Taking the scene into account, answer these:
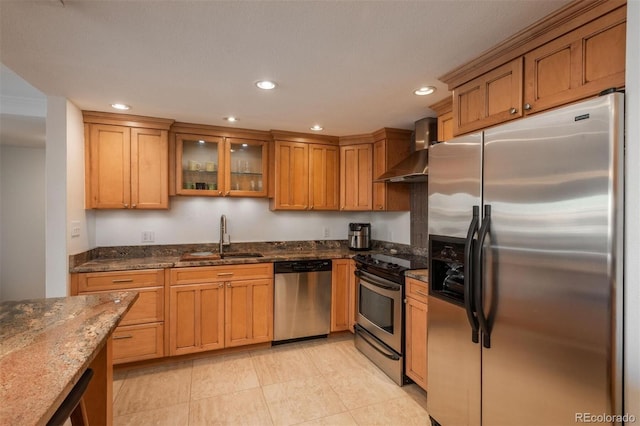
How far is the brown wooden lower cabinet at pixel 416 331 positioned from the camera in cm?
235

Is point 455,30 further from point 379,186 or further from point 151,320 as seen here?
point 151,320

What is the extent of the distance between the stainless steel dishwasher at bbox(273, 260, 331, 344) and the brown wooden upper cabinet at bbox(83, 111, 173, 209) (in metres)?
1.48

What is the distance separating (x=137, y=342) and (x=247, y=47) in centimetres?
268

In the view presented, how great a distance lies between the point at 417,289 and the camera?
7.94 ft

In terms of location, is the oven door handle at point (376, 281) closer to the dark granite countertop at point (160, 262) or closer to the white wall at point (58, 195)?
the dark granite countertop at point (160, 262)

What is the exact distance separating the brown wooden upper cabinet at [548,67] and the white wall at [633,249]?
0.14 metres

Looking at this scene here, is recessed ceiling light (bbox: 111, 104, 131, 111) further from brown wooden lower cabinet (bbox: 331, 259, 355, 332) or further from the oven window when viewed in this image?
the oven window

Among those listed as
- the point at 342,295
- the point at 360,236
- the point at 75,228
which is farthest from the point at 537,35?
the point at 75,228

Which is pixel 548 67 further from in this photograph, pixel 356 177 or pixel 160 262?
pixel 160 262

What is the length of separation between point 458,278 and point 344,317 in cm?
192

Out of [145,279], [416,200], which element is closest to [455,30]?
[416,200]

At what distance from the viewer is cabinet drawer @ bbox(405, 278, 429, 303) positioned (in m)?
2.33

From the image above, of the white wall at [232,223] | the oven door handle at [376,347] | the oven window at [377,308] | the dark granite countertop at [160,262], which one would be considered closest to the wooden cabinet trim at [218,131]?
the white wall at [232,223]

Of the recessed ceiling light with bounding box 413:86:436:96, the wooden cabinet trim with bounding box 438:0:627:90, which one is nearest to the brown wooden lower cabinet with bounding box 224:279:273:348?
the recessed ceiling light with bounding box 413:86:436:96
